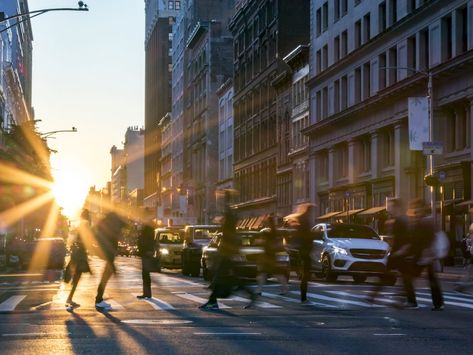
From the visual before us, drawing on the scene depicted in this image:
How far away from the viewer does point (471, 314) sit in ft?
57.1

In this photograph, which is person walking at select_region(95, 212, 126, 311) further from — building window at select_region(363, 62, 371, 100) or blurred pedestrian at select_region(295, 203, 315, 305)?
building window at select_region(363, 62, 371, 100)

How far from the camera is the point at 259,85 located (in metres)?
91.4

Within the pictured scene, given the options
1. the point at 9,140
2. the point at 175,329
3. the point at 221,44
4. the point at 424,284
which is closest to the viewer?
the point at 175,329

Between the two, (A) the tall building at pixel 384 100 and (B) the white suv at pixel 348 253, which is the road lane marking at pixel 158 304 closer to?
(B) the white suv at pixel 348 253

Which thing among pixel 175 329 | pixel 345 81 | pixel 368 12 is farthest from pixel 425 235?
pixel 345 81

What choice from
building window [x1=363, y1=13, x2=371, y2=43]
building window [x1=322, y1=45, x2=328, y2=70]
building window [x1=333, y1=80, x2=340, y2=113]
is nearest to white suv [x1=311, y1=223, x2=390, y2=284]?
building window [x1=363, y1=13, x2=371, y2=43]

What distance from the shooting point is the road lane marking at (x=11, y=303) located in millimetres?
18859

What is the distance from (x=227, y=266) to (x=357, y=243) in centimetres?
1284

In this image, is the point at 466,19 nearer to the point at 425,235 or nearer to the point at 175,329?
the point at 425,235

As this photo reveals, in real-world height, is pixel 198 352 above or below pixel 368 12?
below

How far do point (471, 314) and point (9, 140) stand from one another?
190 ft

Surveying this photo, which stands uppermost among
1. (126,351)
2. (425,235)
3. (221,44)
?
(221,44)

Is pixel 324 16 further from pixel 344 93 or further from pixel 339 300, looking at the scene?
pixel 339 300

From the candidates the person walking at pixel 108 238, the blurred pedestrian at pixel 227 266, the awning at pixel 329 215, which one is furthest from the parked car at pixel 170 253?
the blurred pedestrian at pixel 227 266
